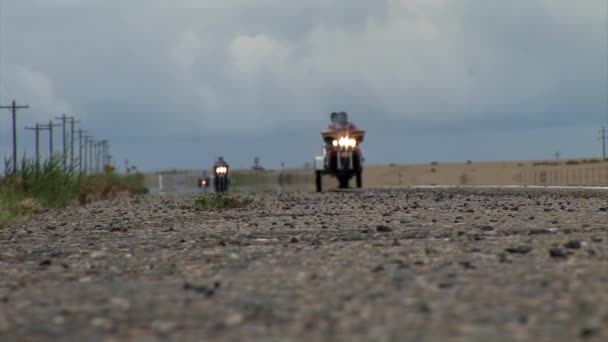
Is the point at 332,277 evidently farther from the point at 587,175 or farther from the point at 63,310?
the point at 587,175

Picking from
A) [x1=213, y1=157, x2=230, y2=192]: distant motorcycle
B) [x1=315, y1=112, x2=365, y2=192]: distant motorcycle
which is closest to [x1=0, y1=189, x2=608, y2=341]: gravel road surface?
[x1=315, y1=112, x2=365, y2=192]: distant motorcycle

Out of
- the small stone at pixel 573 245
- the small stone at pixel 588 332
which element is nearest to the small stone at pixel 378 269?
the small stone at pixel 573 245

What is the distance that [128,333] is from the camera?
6281mm

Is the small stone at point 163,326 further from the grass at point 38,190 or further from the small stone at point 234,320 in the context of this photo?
the grass at point 38,190

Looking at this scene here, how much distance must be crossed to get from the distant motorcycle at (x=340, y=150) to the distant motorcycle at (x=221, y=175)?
788 centimetres

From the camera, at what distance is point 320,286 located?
7.74 metres

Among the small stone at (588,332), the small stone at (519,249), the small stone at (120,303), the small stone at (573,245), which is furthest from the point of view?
the small stone at (573,245)

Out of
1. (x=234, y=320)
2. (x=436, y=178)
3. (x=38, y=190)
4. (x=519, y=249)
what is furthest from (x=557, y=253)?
(x=436, y=178)

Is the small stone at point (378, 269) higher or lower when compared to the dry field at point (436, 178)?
lower

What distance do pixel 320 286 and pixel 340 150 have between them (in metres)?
36.7

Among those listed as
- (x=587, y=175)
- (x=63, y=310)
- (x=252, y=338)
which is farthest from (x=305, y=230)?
(x=587, y=175)

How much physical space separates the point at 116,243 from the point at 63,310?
19.5 feet

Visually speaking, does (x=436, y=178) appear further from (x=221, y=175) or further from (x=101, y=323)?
(x=101, y=323)

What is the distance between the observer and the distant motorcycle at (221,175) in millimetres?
51500
